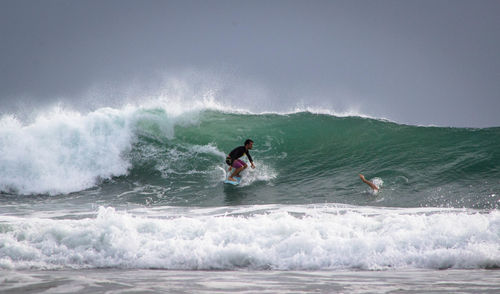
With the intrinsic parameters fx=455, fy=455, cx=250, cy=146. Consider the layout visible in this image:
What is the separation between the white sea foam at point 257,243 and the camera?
17.4ft

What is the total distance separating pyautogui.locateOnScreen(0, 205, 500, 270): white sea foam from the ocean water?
2 centimetres

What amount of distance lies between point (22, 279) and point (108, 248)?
73.2 inches

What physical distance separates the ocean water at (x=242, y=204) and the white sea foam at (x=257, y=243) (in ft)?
0.07

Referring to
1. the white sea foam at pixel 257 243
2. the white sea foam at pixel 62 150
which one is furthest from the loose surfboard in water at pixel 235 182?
the white sea foam at pixel 257 243

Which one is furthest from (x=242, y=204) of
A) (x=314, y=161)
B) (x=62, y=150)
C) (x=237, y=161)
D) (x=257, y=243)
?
(x=62, y=150)

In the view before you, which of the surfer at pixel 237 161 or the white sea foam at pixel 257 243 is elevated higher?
the surfer at pixel 237 161

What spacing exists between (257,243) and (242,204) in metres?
4.05

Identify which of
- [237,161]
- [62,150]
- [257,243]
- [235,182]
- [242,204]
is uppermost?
[62,150]

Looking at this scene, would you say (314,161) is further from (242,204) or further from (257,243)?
(257,243)

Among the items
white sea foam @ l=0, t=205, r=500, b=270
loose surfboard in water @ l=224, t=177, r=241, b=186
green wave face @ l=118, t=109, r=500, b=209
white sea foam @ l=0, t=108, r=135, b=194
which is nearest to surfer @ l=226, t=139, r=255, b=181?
loose surfboard in water @ l=224, t=177, r=241, b=186

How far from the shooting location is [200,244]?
5.75m

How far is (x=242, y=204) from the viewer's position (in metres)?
9.84

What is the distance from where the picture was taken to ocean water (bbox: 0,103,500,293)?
475 cm

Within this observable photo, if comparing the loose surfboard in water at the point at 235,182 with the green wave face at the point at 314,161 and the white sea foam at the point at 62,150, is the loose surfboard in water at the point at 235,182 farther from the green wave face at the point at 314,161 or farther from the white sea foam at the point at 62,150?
the white sea foam at the point at 62,150
